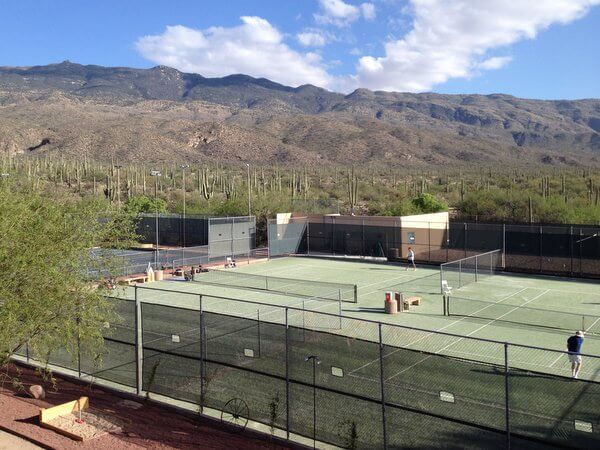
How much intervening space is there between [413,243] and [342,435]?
3291cm

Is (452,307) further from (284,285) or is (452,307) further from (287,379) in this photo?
(287,379)

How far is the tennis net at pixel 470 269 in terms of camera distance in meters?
32.4

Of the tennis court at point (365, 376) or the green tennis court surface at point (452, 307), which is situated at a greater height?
the tennis court at point (365, 376)

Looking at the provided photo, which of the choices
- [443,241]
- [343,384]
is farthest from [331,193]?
[343,384]

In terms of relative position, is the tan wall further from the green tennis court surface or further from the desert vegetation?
the desert vegetation

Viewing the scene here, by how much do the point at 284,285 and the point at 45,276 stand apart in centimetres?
2105

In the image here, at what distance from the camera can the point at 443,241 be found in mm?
44906

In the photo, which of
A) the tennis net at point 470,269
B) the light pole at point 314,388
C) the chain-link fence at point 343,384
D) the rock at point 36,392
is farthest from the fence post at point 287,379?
the tennis net at point 470,269

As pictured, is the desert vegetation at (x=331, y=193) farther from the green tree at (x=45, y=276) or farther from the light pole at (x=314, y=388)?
the light pole at (x=314, y=388)

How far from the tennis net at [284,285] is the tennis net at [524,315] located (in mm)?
4670

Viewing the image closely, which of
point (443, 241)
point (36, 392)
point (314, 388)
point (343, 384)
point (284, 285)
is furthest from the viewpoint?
point (443, 241)

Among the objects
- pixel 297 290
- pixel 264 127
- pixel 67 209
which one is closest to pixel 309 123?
pixel 264 127

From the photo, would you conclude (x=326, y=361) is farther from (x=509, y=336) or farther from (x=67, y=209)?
(x=509, y=336)

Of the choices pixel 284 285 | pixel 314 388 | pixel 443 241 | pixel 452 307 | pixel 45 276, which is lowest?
pixel 452 307
